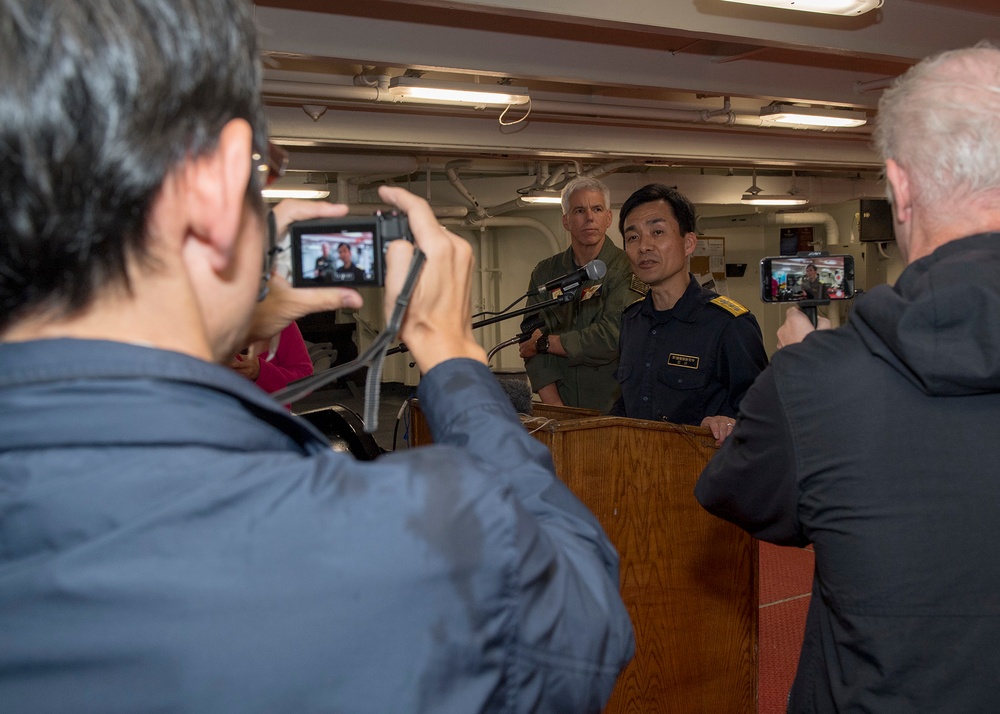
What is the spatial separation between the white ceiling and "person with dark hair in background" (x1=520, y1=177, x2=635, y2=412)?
2.84 feet

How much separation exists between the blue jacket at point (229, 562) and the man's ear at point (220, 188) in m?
0.10

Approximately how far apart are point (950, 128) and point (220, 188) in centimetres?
106

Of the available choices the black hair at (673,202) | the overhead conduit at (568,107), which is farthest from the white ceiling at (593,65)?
the black hair at (673,202)

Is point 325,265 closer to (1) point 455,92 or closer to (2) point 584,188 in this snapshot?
(2) point 584,188

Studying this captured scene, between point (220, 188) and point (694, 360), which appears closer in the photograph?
point (220, 188)

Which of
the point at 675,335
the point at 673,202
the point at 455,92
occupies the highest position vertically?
the point at 455,92

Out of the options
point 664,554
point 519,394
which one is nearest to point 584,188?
point 519,394

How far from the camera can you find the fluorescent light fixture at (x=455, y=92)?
13.9 ft

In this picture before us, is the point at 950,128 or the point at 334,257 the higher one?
the point at 950,128

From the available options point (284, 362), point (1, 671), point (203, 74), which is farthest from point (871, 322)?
point (284, 362)

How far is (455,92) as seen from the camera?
4.30 m

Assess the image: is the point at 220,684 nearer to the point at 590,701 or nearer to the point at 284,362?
the point at 590,701

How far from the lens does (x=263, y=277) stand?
2.53ft

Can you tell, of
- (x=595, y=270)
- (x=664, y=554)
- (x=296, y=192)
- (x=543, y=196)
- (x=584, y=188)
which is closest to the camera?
(x=595, y=270)
